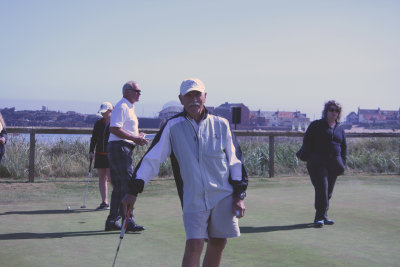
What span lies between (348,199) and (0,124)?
6.16m

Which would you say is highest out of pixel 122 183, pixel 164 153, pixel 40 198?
pixel 164 153

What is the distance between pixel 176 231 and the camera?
750 centimetres

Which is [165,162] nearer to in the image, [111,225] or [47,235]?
[111,225]

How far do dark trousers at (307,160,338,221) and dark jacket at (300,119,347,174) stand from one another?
6 centimetres

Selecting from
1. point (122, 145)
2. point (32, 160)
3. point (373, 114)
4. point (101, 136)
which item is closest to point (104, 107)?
point (101, 136)

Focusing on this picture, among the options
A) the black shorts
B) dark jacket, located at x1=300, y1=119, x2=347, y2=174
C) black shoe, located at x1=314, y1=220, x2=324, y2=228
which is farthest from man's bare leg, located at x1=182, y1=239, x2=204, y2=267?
the black shorts

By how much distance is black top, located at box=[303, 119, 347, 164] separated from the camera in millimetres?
8273

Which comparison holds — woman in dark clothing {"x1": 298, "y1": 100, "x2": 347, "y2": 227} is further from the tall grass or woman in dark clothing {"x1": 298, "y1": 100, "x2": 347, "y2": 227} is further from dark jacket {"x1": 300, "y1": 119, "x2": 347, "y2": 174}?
the tall grass

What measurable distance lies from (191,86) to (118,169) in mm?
3219

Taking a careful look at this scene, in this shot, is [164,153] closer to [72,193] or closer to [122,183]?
[122,183]

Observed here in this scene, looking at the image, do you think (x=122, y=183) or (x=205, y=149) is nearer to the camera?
(x=205, y=149)

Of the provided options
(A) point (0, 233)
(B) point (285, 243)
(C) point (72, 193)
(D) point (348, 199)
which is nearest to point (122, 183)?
(A) point (0, 233)

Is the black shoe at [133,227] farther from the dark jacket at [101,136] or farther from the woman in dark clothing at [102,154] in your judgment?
the dark jacket at [101,136]

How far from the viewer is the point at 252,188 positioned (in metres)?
12.2
